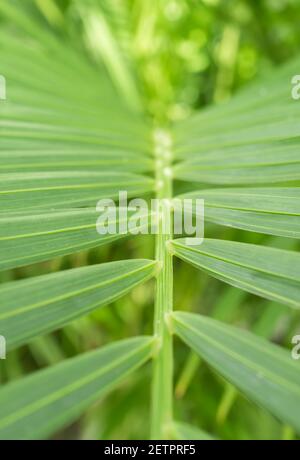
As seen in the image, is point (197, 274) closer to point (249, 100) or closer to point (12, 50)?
point (249, 100)

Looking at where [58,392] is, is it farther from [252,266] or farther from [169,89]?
[169,89]

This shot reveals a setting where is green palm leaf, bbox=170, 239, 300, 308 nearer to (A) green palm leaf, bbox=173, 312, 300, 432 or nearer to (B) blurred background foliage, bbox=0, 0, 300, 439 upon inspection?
(A) green palm leaf, bbox=173, 312, 300, 432

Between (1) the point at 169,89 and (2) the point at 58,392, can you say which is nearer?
(2) the point at 58,392

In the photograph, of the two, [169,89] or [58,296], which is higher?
[169,89]

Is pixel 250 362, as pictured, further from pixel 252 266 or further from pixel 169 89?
pixel 169 89

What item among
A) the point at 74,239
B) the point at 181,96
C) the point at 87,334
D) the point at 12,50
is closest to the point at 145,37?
the point at 181,96

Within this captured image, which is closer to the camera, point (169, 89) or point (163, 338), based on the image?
point (163, 338)

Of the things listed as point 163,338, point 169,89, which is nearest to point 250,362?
point 163,338

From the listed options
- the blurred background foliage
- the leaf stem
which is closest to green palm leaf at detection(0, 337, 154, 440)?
the leaf stem
